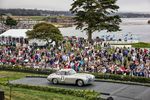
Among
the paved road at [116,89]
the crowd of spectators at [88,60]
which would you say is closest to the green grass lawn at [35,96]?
the paved road at [116,89]

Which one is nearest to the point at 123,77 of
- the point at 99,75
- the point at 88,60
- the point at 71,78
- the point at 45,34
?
the point at 99,75

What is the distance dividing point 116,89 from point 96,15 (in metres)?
34.3

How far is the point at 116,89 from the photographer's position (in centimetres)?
2662

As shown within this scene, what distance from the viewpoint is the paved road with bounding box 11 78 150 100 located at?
80.0 ft

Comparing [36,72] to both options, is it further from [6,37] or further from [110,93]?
[6,37]

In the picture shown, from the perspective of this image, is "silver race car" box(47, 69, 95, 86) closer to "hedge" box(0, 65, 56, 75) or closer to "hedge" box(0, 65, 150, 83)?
"hedge" box(0, 65, 150, 83)

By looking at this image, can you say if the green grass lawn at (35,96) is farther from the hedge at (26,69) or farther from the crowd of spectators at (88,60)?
the hedge at (26,69)

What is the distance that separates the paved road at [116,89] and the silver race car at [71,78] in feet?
1.16

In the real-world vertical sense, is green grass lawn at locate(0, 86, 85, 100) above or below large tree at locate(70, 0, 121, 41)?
below

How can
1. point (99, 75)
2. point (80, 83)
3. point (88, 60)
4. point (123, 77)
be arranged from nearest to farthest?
point (80, 83) → point (123, 77) → point (99, 75) → point (88, 60)

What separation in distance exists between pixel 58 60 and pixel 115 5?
27.3m

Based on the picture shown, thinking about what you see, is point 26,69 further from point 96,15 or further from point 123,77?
point 96,15

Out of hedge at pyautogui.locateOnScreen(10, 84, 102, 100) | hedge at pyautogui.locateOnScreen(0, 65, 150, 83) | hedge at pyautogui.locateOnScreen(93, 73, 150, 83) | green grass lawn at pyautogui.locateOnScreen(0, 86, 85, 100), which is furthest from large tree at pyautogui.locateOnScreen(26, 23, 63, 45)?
green grass lawn at pyautogui.locateOnScreen(0, 86, 85, 100)

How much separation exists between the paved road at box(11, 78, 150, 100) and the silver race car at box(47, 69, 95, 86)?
353 millimetres
